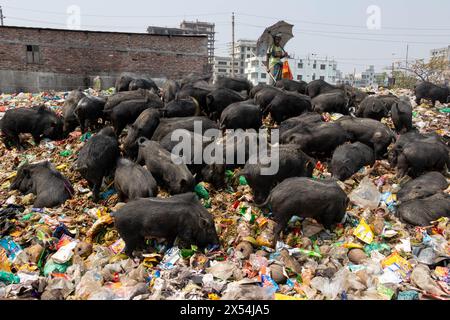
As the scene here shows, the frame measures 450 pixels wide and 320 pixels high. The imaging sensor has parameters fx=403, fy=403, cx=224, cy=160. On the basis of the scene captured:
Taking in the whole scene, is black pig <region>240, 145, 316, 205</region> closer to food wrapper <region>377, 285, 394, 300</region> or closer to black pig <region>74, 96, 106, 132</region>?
food wrapper <region>377, 285, 394, 300</region>

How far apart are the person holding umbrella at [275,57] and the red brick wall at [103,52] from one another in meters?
8.89

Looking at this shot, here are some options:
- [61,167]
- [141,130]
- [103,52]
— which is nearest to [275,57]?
[141,130]

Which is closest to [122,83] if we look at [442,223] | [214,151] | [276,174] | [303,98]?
[303,98]

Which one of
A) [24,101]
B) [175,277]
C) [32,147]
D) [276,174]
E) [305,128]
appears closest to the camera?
[175,277]

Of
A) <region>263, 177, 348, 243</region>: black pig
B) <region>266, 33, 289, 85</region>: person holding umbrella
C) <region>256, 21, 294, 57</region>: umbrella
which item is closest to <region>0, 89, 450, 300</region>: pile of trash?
<region>263, 177, 348, 243</region>: black pig

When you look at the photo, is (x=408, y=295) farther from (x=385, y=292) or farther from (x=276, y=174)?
(x=276, y=174)

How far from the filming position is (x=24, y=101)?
1426 centimetres

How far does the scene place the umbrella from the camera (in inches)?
556

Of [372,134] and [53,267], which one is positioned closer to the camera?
[53,267]

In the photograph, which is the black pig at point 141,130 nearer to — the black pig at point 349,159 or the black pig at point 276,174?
the black pig at point 276,174

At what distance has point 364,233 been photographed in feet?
17.7

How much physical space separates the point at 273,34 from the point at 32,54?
1331 centimetres

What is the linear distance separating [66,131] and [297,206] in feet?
22.1

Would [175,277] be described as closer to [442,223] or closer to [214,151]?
[214,151]
